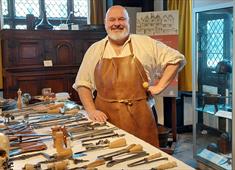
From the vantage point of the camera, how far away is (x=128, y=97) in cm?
217

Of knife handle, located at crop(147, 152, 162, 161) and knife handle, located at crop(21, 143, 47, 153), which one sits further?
knife handle, located at crop(21, 143, 47, 153)

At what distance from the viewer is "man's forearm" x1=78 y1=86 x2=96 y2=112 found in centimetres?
225

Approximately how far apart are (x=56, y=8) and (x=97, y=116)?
320 cm

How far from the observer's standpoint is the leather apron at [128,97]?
7.11 ft

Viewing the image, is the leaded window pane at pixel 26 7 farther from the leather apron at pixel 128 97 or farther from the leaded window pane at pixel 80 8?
the leather apron at pixel 128 97

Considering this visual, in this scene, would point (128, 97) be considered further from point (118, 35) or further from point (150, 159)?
point (150, 159)

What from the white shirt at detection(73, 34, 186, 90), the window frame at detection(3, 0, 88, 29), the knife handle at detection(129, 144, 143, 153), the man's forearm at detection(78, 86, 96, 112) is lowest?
the knife handle at detection(129, 144, 143, 153)

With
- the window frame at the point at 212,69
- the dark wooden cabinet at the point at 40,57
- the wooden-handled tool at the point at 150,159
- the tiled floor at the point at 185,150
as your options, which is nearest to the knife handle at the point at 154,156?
the wooden-handled tool at the point at 150,159

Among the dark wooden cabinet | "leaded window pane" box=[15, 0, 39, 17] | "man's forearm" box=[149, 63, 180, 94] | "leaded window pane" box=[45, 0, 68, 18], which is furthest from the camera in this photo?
"leaded window pane" box=[45, 0, 68, 18]

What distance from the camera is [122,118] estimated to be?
216 centimetres

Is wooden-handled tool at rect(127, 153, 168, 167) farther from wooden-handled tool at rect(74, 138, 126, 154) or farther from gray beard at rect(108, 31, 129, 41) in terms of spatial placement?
gray beard at rect(108, 31, 129, 41)

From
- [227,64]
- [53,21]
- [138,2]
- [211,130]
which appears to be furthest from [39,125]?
[138,2]

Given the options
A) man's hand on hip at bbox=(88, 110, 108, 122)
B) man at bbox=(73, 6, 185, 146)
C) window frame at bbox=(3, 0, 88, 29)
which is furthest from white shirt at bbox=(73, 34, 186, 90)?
window frame at bbox=(3, 0, 88, 29)

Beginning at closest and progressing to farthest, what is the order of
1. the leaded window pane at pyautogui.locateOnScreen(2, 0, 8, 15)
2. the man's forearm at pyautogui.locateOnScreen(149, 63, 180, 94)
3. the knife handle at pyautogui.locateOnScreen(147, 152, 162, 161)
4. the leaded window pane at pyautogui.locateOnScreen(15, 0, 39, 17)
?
the knife handle at pyautogui.locateOnScreen(147, 152, 162, 161), the man's forearm at pyautogui.locateOnScreen(149, 63, 180, 94), the leaded window pane at pyautogui.locateOnScreen(2, 0, 8, 15), the leaded window pane at pyautogui.locateOnScreen(15, 0, 39, 17)
